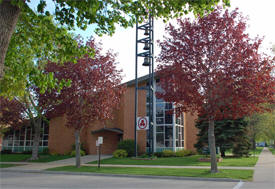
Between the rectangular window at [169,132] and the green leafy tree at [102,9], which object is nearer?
the green leafy tree at [102,9]

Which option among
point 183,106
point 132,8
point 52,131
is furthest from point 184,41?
point 52,131

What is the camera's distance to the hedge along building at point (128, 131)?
27.1m

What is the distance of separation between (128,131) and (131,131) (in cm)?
33

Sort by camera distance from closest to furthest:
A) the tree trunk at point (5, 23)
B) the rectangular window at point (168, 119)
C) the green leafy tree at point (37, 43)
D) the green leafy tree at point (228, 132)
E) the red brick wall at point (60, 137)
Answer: the tree trunk at point (5, 23) < the green leafy tree at point (37, 43) < the green leafy tree at point (228, 132) < the rectangular window at point (168, 119) < the red brick wall at point (60, 137)

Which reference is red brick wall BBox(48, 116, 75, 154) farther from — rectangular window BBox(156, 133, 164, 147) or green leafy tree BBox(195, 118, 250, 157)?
green leafy tree BBox(195, 118, 250, 157)

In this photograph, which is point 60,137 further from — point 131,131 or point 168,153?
point 168,153

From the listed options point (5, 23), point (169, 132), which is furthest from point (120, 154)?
point (5, 23)

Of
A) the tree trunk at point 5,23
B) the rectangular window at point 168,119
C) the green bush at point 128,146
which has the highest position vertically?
the tree trunk at point 5,23

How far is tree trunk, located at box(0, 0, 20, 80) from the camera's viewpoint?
5812 millimetres

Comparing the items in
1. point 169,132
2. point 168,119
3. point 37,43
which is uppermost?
point 37,43

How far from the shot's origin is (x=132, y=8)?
27.4 ft

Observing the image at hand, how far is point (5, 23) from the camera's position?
5.85 metres

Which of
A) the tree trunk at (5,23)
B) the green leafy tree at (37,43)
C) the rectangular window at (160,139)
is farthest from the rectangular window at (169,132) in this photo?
the tree trunk at (5,23)

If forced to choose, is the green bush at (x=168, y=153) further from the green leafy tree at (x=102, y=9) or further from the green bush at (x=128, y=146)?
the green leafy tree at (x=102, y=9)
